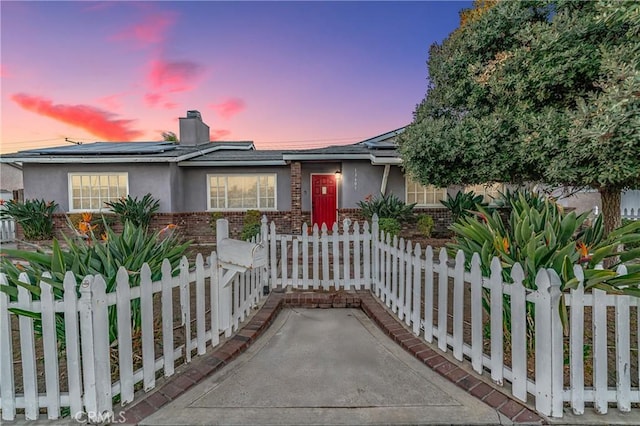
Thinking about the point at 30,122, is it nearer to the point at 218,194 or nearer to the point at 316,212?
the point at 218,194

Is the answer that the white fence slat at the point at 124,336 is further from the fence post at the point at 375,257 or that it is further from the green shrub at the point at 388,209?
the green shrub at the point at 388,209

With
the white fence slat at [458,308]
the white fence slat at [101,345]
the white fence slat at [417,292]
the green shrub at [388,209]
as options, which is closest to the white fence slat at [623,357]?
the white fence slat at [458,308]

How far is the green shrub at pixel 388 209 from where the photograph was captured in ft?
32.8

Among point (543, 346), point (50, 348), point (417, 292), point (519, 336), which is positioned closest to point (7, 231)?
point (50, 348)

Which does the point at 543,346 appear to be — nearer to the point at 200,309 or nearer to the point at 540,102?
the point at 200,309

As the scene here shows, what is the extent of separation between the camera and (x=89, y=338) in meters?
2.24

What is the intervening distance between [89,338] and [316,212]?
10442 mm

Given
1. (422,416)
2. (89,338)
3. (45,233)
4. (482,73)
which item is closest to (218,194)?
(45,233)

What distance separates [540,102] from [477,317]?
4.44 m

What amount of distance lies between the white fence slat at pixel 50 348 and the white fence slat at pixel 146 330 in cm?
54

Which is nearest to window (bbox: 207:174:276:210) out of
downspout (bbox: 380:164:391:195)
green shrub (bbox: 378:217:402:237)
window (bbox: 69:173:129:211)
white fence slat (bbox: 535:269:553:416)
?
window (bbox: 69:173:129:211)

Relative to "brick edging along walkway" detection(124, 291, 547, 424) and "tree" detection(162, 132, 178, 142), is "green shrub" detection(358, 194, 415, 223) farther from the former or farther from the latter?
"tree" detection(162, 132, 178, 142)

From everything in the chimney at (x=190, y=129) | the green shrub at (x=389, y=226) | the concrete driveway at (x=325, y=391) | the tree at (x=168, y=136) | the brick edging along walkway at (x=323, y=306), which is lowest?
the concrete driveway at (x=325, y=391)

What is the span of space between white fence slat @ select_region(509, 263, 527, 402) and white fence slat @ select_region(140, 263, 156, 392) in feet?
9.43
